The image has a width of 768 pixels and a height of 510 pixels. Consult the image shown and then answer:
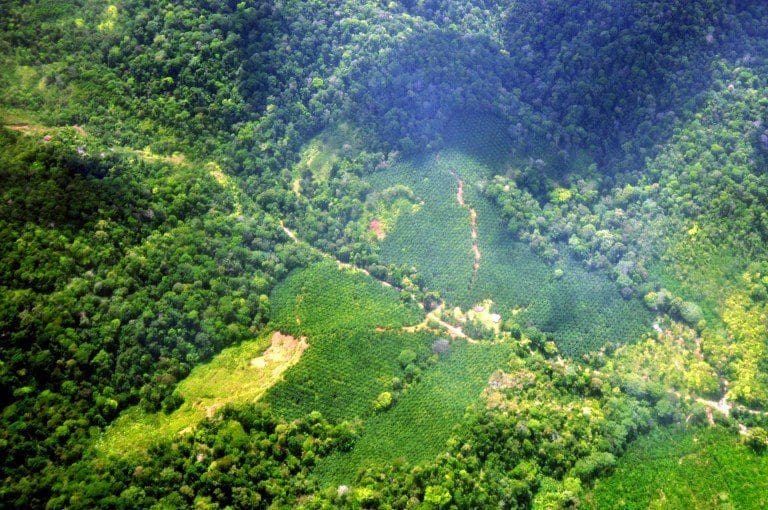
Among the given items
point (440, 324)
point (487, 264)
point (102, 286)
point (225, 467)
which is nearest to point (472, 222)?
point (487, 264)

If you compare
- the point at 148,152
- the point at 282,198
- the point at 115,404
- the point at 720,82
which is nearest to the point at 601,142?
the point at 720,82

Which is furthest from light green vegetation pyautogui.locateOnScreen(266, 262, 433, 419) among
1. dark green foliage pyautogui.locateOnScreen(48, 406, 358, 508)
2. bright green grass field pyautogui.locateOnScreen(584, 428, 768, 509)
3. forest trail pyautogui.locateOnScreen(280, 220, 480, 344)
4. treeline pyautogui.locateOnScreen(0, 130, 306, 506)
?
bright green grass field pyautogui.locateOnScreen(584, 428, 768, 509)

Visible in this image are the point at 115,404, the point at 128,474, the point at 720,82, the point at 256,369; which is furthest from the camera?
the point at 720,82

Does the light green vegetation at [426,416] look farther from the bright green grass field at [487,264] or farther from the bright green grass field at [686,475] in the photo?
the bright green grass field at [686,475]

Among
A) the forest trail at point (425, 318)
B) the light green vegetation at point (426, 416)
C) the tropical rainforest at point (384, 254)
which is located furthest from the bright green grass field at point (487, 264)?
the light green vegetation at point (426, 416)

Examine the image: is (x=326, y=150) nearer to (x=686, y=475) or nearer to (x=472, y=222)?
(x=472, y=222)

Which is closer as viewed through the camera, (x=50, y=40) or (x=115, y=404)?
(x=115, y=404)

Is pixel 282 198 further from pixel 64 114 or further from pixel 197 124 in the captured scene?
pixel 64 114
